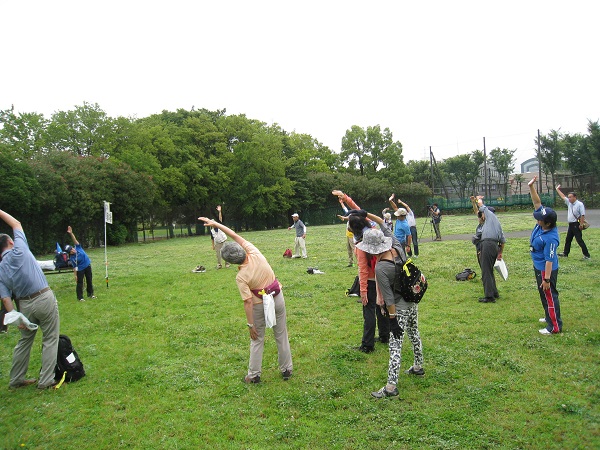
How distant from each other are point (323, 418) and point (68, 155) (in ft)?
117

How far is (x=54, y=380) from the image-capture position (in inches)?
240

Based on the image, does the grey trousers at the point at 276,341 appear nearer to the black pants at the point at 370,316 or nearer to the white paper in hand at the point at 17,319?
the black pants at the point at 370,316

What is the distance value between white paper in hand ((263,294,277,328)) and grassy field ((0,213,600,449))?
91 cm

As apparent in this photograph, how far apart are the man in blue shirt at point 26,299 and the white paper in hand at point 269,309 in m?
3.07

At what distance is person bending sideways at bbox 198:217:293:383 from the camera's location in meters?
5.45

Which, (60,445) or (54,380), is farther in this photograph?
(54,380)

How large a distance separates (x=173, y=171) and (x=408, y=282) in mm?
43048

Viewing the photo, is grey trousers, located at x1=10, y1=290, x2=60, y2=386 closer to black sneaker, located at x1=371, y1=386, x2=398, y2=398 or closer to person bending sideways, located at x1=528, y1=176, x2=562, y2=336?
black sneaker, located at x1=371, y1=386, x2=398, y2=398

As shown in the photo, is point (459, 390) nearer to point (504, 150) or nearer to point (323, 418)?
point (323, 418)

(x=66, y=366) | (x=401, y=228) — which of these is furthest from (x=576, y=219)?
(x=66, y=366)

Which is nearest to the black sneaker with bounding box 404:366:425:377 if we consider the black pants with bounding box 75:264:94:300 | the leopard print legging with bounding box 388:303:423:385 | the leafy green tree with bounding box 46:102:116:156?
the leopard print legging with bounding box 388:303:423:385

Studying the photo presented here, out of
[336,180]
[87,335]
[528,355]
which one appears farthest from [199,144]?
[528,355]

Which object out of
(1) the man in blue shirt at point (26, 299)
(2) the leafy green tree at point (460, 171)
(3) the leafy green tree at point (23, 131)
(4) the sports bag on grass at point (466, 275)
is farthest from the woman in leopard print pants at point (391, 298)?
(2) the leafy green tree at point (460, 171)

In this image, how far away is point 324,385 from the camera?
5543 mm
